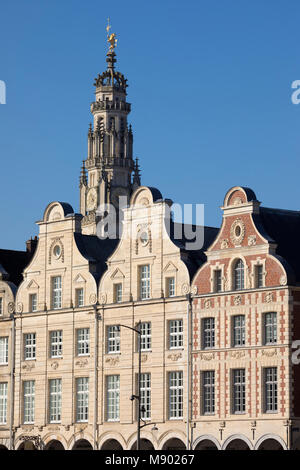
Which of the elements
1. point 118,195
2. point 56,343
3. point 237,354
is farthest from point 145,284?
point 118,195

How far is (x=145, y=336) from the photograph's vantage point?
3265 inches

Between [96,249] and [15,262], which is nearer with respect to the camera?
[96,249]

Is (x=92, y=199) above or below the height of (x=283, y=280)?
above

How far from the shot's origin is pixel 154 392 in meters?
81.6

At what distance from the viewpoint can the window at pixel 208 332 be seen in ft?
259

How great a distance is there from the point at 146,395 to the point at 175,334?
13.9 feet

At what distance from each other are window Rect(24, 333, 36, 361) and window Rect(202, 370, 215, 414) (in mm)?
15521

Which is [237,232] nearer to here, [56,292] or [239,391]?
[239,391]

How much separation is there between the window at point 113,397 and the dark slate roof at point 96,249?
A: 657 cm
